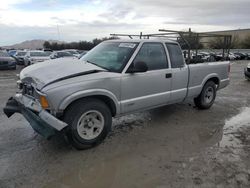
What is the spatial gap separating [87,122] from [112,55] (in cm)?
148

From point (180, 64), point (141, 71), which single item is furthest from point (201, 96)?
point (141, 71)

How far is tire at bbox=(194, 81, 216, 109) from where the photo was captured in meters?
6.75

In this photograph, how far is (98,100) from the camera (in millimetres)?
4410

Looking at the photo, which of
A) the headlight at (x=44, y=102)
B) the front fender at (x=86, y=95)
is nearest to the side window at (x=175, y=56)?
the front fender at (x=86, y=95)

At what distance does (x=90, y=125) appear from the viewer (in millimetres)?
4359

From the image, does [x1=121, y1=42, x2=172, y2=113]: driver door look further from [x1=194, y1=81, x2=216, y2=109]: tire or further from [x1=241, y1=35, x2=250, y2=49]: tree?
[x1=241, y1=35, x2=250, y2=49]: tree

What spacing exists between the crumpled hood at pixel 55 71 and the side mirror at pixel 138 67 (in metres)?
0.56

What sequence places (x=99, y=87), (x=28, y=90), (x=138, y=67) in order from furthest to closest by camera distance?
(x=138, y=67) → (x=28, y=90) → (x=99, y=87)

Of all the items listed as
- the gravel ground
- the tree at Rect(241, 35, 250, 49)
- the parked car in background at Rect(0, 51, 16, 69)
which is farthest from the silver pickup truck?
the tree at Rect(241, 35, 250, 49)

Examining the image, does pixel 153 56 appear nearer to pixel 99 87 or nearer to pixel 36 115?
pixel 99 87

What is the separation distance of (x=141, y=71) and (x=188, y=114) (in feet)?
8.02

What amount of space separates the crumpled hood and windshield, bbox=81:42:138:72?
0.28 meters

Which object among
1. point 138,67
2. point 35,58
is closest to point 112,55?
point 138,67

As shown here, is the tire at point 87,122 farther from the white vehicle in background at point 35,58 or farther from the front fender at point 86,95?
the white vehicle in background at point 35,58
